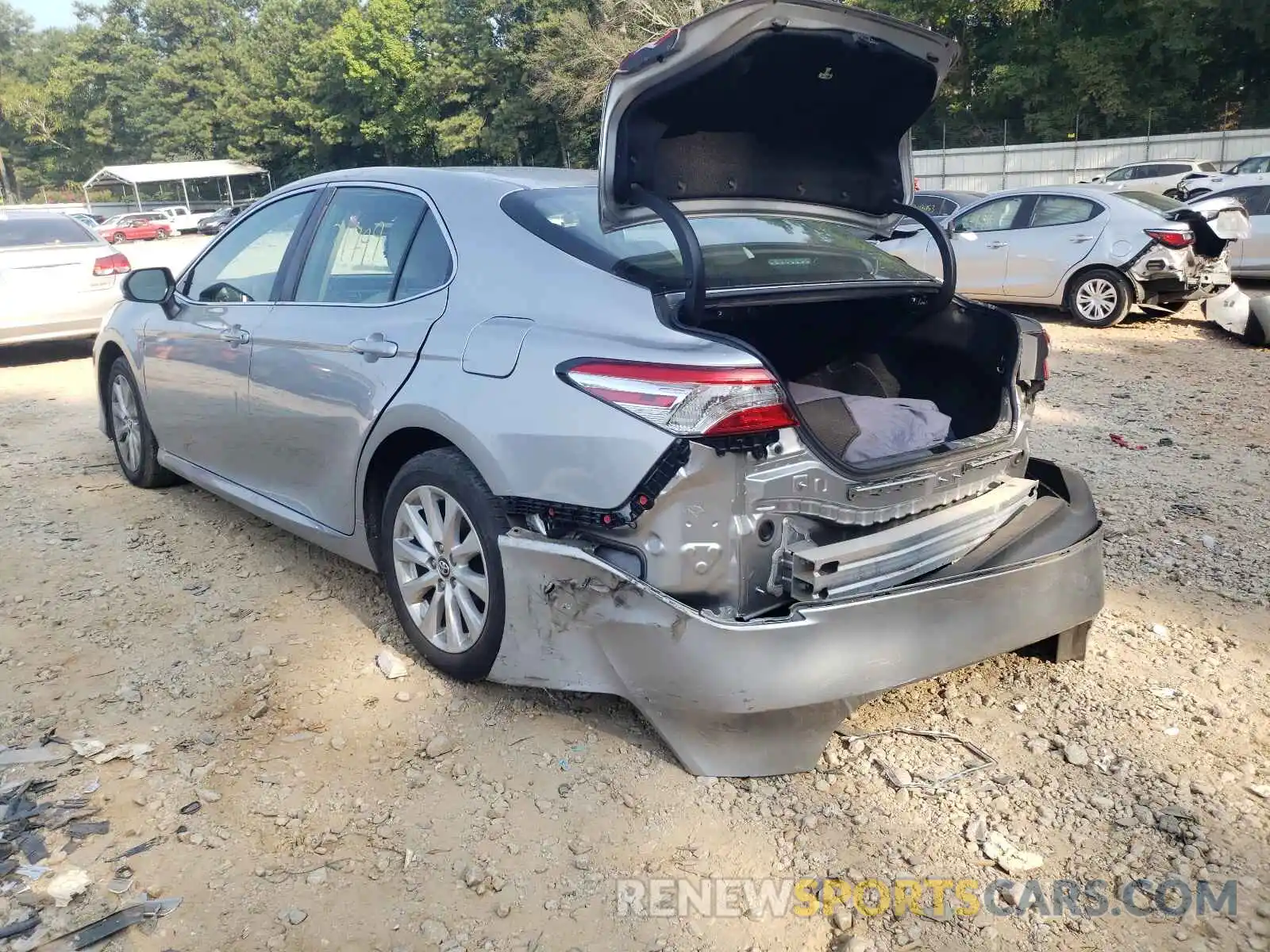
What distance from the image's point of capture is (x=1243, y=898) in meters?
2.32

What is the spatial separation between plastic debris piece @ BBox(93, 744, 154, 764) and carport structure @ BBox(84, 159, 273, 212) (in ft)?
Result: 195

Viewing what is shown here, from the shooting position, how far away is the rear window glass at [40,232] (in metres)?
9.56

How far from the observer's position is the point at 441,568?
10.5ft

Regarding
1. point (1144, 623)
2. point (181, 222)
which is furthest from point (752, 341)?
point (181, 222)

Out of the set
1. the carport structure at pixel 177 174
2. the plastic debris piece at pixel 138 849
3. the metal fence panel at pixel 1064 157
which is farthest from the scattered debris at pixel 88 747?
the carport structure at pixel 177 174

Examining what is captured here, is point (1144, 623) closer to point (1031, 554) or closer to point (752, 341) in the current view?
point (1031, 554)

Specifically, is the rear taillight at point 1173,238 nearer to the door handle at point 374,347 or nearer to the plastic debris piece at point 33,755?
the door handle at point 374,347

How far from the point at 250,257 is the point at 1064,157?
33.5 m

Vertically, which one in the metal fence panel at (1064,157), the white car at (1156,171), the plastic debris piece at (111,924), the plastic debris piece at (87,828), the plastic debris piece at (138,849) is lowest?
the plastic debris piece at (111,924)

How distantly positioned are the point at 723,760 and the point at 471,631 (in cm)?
90

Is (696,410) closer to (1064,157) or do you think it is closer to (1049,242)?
(1049,242)

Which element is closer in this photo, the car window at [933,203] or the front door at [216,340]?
the front door at [216,340]

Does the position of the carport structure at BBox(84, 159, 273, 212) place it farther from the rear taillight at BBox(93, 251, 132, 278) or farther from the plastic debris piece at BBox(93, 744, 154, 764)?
the plastic debris piece at BBox(93, 744, 154, 764)

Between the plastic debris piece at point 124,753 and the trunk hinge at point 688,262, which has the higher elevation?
the trunk hinge at point 688,262
